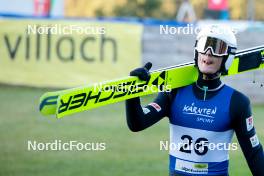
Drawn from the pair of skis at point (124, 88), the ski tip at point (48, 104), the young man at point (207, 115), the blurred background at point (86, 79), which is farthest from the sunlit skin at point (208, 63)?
the blurred background at point (86, 79)

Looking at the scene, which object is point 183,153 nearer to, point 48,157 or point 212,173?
point 212,173

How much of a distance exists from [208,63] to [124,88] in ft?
1.98

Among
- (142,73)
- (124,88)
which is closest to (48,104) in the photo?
(124,88)

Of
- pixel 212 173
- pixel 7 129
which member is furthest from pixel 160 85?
pixel 7 129

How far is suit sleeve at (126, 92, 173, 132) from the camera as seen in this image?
16.5ft

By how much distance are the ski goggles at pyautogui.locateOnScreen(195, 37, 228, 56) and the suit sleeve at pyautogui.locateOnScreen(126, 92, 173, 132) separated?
0.46 meters

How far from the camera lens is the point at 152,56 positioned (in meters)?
Answer: 17.6

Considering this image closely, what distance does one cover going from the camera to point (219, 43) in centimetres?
496

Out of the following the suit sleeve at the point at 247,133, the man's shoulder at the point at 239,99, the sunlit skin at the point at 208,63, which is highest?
the sunlit skin at the point at 208,63

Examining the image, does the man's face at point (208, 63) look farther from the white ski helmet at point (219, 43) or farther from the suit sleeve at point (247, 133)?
the suit sleeve at point (247, 133)

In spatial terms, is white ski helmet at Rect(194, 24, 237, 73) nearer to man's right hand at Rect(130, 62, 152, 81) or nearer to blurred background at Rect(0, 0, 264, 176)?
man's right hand at Rect(130, 62, 152, 81)

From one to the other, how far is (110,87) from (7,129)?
24.9ft

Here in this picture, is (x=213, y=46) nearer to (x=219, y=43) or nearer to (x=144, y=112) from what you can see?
(x=219, y=43)

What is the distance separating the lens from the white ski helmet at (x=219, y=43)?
493 cm
